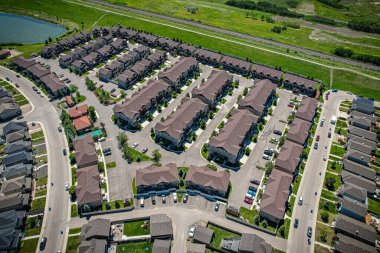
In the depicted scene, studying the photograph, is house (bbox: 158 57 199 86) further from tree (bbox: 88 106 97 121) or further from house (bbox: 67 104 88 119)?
house (bbox: 67 104 88 119)

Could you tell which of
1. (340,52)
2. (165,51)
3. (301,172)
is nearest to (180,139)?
(301,172)

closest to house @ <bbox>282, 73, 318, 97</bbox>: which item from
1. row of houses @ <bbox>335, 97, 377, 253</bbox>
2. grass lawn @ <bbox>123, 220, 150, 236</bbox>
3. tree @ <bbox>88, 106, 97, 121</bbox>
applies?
row of houses @ <bbox>335, 97, 377, 253</bbox>

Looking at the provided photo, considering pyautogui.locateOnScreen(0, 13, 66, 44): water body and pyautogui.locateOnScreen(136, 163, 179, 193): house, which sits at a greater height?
pyautogui.locateOnScreen(0, 13, 66, 44): water body

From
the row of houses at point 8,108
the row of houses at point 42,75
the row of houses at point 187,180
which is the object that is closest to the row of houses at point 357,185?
the row of houses at point 187,180

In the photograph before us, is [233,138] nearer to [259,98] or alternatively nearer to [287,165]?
[287,165]

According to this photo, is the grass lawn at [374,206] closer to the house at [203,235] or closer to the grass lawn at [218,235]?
the grass lawn at [218,235]

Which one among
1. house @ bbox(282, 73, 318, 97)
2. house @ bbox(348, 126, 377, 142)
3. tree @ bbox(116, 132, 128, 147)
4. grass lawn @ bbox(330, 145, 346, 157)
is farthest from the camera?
house @ bbox(282, 73, 318, 97)
